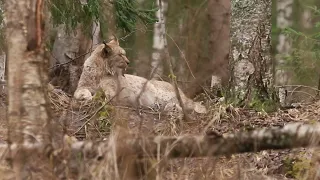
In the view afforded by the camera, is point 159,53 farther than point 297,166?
Yes

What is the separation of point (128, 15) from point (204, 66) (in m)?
7.39

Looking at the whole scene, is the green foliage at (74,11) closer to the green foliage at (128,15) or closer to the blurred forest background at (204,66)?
the blurred forest background at (204,66)

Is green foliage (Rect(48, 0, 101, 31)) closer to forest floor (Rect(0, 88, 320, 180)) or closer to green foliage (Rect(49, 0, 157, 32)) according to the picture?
green foliage (Rect(49, 0, 157, 32))

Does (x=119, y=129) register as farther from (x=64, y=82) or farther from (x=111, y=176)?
(x=64, y=82)

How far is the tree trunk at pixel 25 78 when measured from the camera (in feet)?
14.1

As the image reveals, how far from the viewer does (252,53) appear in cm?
811

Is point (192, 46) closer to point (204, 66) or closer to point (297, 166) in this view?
point (204, 66)

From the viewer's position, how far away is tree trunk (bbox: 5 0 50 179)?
4309 millimetres

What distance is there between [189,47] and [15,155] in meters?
1.77

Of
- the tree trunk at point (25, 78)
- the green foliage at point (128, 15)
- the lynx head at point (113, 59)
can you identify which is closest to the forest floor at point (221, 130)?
the tree trunk at point (25, 78)

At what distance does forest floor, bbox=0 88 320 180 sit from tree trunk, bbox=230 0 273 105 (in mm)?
396

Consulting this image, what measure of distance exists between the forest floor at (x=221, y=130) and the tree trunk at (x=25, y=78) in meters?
0.23

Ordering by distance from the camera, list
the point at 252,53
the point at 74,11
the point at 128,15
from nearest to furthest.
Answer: the point at 252,53, the point at 74,11, the point at 128,15

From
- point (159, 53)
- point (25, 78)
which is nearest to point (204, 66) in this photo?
point (159, 53)
